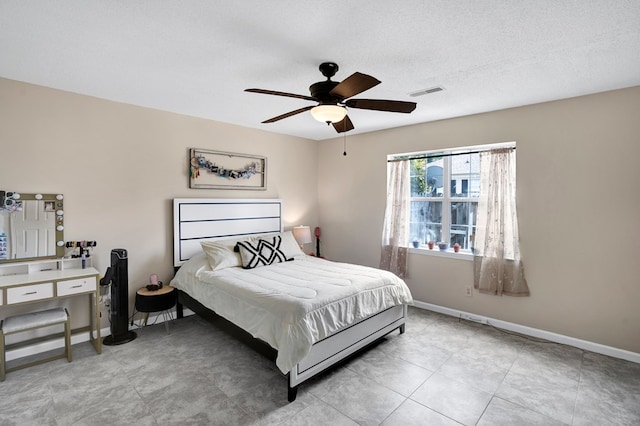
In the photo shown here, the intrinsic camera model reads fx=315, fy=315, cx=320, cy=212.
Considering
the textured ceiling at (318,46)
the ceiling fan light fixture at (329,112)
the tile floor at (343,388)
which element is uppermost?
the textured ceiling at (318,46)

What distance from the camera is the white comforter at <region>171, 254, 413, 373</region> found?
2.36 m

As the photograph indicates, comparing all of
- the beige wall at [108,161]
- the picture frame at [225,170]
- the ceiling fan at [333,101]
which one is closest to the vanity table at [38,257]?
the beige wall at [108,161]

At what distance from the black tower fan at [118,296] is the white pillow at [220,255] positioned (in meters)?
0.83

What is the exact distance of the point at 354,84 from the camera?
6.71 ft

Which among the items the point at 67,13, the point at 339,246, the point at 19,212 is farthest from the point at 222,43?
the point at 339,246

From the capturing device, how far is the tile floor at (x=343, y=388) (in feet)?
7.06

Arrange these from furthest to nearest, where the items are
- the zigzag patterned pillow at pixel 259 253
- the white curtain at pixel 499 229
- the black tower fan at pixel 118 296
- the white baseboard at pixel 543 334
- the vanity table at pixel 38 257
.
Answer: the zigzag patterned pillow at pixel 259 253, the white curtain at pixel 499 229, the black tower fan at pixel 118 296, the white baseboard at pixel 543 334, the vanity table at pixel 38 257

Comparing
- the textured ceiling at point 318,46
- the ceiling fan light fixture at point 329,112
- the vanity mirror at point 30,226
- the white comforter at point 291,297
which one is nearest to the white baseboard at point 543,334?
the white comforter at point 291,297

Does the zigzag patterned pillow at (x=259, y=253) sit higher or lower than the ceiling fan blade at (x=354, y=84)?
lower

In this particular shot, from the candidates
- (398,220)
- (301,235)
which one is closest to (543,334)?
(398,220)

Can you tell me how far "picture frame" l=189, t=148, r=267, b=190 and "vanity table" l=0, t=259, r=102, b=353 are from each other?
155 cm

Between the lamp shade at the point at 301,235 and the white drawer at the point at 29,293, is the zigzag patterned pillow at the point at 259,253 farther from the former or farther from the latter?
the white drawer at the point at 29,293

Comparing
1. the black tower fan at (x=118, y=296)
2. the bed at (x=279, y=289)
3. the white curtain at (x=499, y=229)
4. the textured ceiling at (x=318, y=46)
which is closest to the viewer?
the textured ceiling at (x=318, y=46)

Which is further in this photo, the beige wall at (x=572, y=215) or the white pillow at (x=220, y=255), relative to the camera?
the white pillow at (x=220, y=255)
